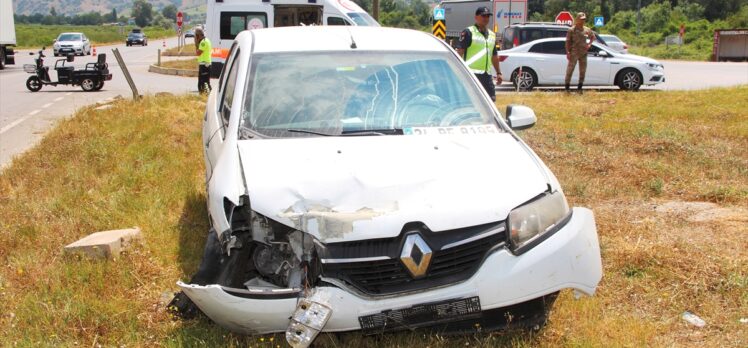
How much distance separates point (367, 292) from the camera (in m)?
3.35

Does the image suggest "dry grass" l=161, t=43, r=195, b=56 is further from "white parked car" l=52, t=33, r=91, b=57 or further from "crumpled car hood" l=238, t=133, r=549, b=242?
"crumpled car hood" l=238, t=133, r=549, b=242

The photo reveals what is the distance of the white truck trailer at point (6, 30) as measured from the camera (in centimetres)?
2917

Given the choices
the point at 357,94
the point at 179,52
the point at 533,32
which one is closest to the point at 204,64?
the point at 533,32

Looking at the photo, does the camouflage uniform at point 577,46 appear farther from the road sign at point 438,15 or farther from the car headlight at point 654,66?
the road sign at point 438,15

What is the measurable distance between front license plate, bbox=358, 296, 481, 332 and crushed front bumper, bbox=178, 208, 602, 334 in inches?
→ 0.8

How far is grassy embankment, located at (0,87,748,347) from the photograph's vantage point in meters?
3.92

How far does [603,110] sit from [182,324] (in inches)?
410

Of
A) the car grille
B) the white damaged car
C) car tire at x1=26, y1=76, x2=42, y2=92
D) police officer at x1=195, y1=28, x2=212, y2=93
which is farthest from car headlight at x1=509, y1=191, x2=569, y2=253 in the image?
car tire at x1=26, y1=76, x2=42, y2=92

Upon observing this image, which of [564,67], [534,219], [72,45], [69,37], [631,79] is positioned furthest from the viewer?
[69,37]

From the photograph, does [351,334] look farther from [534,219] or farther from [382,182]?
[534,219]

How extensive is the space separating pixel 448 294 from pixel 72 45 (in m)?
44.2

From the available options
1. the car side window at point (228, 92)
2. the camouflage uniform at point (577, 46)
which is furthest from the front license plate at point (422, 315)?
the camouflage uniform at point (577, 46)

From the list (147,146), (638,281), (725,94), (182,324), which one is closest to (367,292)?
(182,324)

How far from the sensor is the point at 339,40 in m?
5.05
